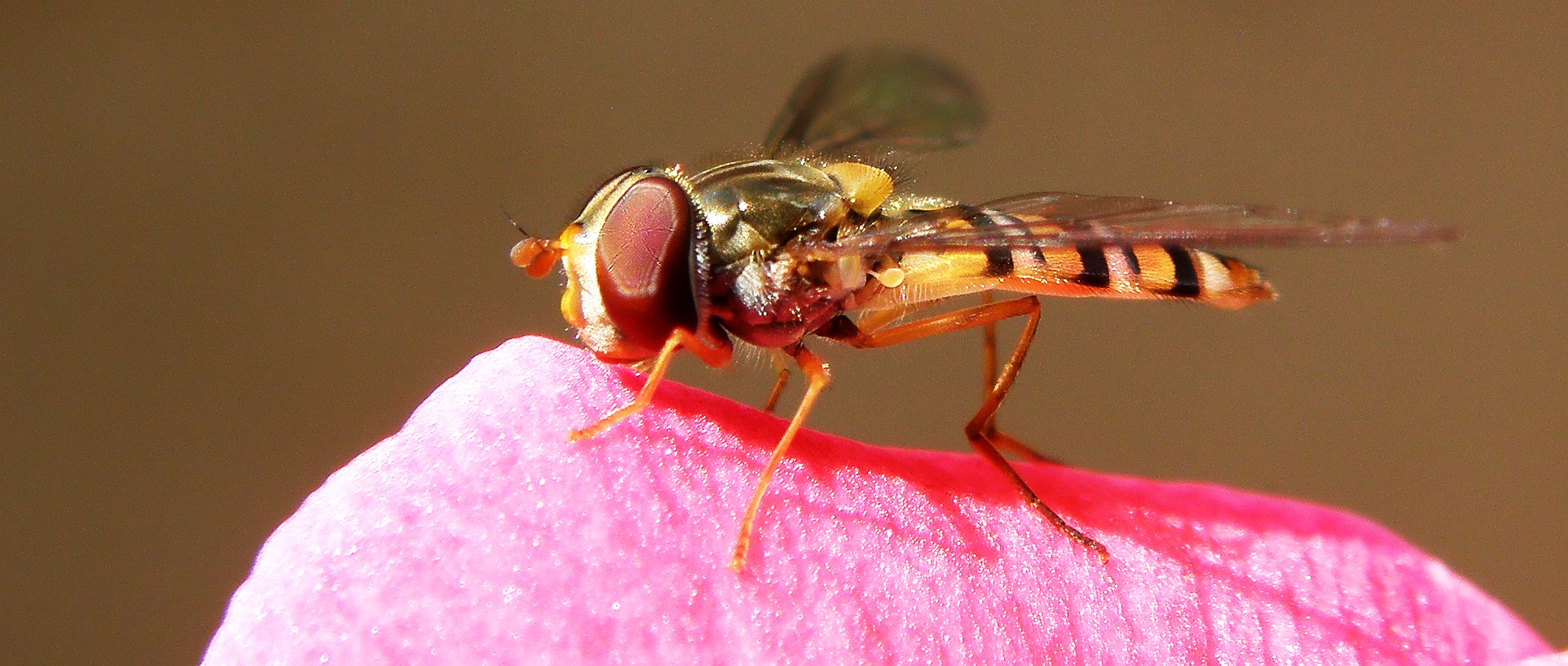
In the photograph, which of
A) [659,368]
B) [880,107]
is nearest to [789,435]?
[659,368]

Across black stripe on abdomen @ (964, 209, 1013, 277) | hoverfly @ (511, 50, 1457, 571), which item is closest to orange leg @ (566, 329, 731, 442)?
hoverfly @ (511, 50, 1457, 571)

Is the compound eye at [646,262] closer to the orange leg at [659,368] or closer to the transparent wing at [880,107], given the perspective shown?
the orange leg at [659,368]

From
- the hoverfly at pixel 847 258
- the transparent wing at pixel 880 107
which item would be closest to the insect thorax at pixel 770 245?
the hoverfly at pixel 847 258

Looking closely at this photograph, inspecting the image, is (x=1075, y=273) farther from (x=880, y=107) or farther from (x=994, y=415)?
(x=880, y=107)

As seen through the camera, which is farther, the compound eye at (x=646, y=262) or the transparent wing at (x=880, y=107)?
the transparent wing at (x=880, y=107)

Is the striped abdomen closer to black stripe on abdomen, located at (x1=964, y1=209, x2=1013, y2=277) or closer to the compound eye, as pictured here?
black stripe on abdomen, located at (x1=964, y1=209, x2=1013, y2=277)

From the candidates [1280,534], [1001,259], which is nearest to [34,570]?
[1001,259]
